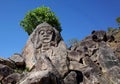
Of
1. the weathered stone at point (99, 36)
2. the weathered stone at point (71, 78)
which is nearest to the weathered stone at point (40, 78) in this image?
the weathered stone at point (71, 78)

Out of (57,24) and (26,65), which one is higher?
(57,24)

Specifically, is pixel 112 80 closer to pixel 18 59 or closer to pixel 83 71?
pixel 83 71

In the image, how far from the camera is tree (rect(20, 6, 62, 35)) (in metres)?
43.2

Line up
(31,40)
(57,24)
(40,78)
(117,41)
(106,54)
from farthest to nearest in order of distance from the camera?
1. (57,24)
2. (117,41)
3. (106,54)
4. (31,40)
5. (40,78)

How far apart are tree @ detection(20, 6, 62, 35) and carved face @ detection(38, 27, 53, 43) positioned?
21941 millimetres

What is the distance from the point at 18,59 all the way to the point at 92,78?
5.49m

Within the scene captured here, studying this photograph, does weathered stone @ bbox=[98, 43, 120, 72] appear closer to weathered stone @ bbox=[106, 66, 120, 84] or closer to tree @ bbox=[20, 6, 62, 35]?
weathered stone @ bbox=[106, 66, 120, 84]

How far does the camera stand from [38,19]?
142ft

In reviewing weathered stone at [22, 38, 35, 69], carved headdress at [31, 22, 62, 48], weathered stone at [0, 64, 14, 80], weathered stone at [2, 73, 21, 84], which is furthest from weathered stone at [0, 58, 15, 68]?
weathered stone at [2, 73, 21, 84]

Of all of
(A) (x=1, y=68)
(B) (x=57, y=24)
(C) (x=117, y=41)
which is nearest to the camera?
(A) (x=1, y=68)

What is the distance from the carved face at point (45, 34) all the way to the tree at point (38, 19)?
21941 millimetres

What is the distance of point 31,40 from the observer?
20969mm

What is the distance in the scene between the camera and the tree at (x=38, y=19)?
43.2 meters

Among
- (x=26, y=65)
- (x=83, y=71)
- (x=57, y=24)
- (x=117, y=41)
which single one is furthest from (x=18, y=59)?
(x=57, y=24)
